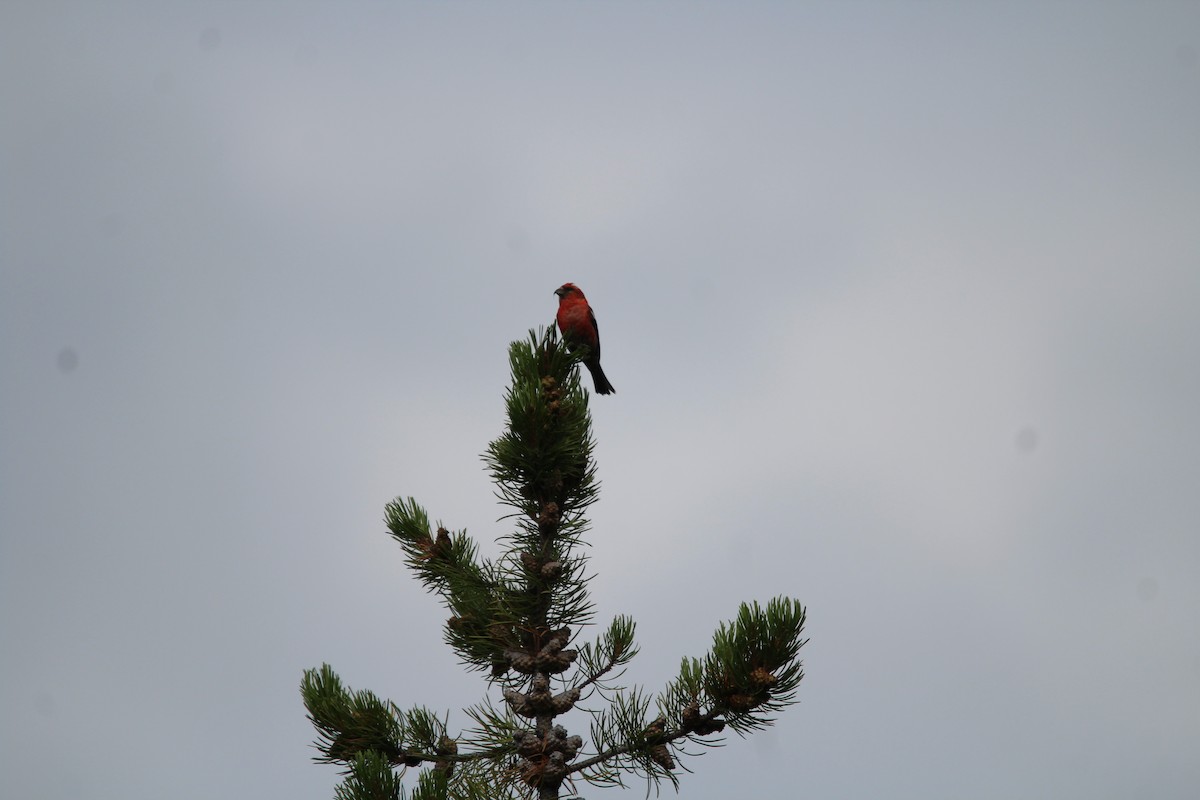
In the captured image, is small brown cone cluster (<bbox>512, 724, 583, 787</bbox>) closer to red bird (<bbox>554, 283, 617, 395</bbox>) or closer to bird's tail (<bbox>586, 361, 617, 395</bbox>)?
red bird (<bbox>554, 283, 617, 395</bbox>)

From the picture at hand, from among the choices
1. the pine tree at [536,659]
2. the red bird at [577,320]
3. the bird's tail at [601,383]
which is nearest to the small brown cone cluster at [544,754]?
the pine tree at [536,659]

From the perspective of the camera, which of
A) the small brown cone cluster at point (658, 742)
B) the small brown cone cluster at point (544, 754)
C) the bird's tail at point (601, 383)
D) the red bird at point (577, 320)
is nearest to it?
the small brown cone cluster at point (544, 754)

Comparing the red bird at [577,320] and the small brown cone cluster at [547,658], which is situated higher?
the red bird at [577,320]

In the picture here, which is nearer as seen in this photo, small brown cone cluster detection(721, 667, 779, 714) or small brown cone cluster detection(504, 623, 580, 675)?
small brown cone cluster detection(721, 667, 779, 714)

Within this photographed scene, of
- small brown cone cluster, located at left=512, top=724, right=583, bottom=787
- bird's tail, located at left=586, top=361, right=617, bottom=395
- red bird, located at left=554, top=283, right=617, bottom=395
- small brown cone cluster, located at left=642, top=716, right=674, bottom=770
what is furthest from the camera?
bird's tail, located at left=586, top=361, right=617, bottom=395

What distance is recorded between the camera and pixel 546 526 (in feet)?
14.4

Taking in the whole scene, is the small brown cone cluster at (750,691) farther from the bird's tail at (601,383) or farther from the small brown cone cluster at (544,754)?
the bird's tail at (601,383)

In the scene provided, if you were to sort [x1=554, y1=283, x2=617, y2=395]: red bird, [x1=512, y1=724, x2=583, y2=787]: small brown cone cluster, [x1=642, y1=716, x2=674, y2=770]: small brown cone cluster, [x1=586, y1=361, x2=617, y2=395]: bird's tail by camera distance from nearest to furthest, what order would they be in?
[x1=512, y1=724, x2=583, y2=787]: small brown cone cluster < [x1=642, y1=716, x2=674, y2=770]: small brown cone cluster < [x1=554, y1=283, x2=617, y2=395]: red bird < [x1=586, y1=361, x2=617, y2=395]: bird's tail

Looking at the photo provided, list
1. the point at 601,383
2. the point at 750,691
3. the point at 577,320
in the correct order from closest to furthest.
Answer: the point at 750,691 → the point at 577,320 → the point at 601,383

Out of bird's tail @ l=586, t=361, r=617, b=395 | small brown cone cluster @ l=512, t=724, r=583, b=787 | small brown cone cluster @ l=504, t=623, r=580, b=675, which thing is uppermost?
bird's tail @ l=586, t=361, r=617, b=395

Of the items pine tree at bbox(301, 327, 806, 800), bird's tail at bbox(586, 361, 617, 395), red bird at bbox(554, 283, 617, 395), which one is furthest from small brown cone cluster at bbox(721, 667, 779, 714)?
bird's tail at bbox(586, 361, 617, 395)

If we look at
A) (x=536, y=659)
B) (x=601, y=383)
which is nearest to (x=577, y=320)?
(x=601, y=383)

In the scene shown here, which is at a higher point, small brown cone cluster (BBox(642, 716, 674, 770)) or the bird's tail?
the bird's tail

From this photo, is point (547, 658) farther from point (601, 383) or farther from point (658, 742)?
point (601, 383)
